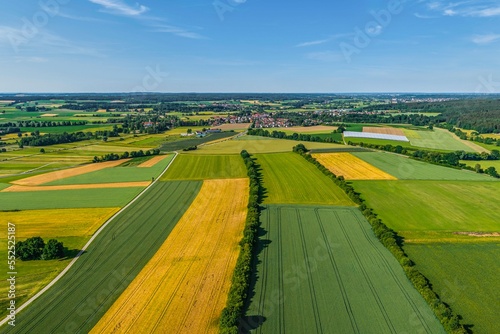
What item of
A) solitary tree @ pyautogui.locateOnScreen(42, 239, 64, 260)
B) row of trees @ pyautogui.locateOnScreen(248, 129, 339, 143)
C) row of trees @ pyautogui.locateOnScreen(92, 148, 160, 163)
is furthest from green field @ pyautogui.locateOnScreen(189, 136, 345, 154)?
solitary tree @ pyautogui.locateOnScreen(42, 239, 64, 260)

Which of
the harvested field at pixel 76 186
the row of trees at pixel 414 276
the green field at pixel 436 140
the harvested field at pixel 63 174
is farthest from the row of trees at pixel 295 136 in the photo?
the harvested field at pixel 76 186

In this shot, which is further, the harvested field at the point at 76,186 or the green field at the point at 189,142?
the green field at the point at 189,142

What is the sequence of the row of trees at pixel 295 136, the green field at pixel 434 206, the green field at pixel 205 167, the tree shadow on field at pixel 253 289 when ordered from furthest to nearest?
the row of trees at pixel 295 136, the green field at pixel 205 167, the green field at pixel 434 206, the tree shadow on field at pixel 253 289

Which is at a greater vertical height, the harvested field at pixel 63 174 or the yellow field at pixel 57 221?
the harvested field at pixel 63 174

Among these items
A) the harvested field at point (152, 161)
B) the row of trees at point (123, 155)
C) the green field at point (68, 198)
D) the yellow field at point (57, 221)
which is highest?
the row of trees at point (123, 155)

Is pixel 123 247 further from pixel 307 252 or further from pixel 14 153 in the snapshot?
pixel 14 153

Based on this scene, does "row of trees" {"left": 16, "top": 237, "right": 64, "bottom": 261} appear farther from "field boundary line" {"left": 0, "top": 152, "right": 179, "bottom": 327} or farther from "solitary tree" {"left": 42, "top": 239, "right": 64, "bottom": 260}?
"field boundary line" {"left": 0, "top": 152, "right": 179, "bottom": 327}

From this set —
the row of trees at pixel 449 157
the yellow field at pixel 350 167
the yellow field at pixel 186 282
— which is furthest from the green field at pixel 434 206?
the yellow field at pixel 186 282

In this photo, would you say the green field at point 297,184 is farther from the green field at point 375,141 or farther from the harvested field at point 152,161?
the green field at point 375,141

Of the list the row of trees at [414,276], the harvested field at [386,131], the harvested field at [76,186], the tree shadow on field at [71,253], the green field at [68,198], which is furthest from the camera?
the harvested field at [386,131]

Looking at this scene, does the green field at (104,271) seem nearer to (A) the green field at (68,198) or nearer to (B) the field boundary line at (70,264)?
(B) the field boundary line at (70,264)
